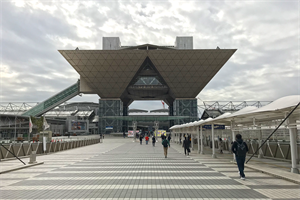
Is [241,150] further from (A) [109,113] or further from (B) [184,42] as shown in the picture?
(B) [184,42]

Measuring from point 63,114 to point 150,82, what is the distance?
40710 millimetres

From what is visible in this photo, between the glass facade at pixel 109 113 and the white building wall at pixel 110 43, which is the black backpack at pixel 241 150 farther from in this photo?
the white building wall at pixel 110 43

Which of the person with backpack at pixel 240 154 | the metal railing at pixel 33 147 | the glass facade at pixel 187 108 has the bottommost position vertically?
the metal railing at pixel 33 147

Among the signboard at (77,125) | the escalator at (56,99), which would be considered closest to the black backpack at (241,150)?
the signboard at (77,125)

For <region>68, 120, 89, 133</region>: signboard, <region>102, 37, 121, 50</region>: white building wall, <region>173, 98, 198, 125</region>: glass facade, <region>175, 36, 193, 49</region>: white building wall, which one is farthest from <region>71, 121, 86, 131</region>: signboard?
<region>175, 36, 193, 49</region>: white building wall

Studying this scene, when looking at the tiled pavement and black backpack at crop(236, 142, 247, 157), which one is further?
black backpack at crop(236, 142, 247, 157)

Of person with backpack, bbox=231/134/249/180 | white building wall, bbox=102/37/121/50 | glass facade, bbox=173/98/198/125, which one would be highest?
white building wall, bbox=102/37/121/50

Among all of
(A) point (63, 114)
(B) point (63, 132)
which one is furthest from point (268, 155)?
(A) point (63, 114)

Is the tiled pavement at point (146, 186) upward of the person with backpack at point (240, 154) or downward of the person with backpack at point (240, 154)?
downward

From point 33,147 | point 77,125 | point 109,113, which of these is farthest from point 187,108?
point 33,147

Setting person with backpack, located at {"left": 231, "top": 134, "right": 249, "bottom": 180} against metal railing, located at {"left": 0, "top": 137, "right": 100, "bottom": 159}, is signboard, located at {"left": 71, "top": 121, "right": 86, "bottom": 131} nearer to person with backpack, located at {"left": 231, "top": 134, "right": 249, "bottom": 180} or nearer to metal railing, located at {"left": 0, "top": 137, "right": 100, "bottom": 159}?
metal railing, located at {"left": 0, "top": 137, "right": 100, "bottom": 159}

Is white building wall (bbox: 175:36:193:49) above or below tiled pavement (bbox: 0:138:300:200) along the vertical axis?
above

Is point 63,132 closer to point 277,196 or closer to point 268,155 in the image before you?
point 268,155

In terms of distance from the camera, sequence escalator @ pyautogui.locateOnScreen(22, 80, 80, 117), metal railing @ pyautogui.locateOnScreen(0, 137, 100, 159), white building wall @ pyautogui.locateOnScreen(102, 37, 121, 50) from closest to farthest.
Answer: metal railing @ pyautogui.locateOnScreen(0, 137, 100, 159) < escalator @ pyautogui.locateOnScreen(22, 80, 80, 117) < white building wall @ pyautogui.locateOnScreen(102, 37, 121, 50)
